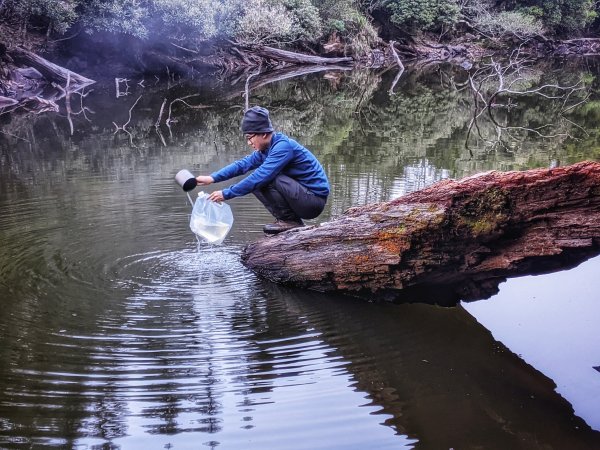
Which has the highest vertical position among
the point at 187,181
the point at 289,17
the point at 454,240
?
the point at 289,17

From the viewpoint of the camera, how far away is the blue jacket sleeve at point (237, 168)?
5773 mm

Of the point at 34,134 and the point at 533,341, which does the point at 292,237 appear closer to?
the point at 533,341

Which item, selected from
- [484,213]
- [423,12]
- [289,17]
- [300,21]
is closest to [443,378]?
[484,213]

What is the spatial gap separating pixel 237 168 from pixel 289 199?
1.82 feet

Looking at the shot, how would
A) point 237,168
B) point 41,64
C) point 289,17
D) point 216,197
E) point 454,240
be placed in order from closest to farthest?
point 454,240 < point 216,197 < point 237,168 < point 41,64 < point 289,17

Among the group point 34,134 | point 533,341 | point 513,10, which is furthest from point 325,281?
point 513,10

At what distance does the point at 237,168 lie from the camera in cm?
584

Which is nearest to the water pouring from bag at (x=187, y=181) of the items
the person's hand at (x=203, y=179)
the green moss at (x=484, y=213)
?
the person's hand at (x=203, y=179)

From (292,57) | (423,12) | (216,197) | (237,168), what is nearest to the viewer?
(216,197)

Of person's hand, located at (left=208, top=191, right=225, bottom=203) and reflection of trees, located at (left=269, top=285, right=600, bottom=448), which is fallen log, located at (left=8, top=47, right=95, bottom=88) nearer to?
person's hand, located at (left=208, top=191, right=225, bottom=203)

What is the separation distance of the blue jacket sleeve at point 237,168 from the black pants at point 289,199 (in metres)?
0.24

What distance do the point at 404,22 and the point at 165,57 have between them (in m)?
18.6

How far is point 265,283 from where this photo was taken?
5617 millimetres

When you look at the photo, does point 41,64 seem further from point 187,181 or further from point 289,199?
point 289,199
